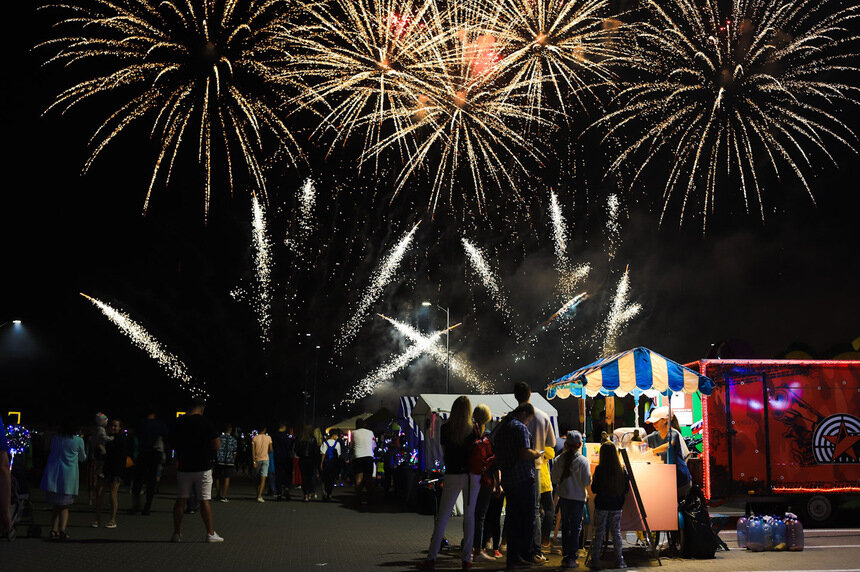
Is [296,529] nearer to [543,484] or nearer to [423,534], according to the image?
[423,534]

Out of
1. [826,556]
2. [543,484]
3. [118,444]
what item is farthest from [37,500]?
[826,556]

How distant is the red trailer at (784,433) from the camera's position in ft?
52.0

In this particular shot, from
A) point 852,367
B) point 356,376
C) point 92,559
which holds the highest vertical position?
point 356,376

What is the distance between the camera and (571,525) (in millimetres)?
10359

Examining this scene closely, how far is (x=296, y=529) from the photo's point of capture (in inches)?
562

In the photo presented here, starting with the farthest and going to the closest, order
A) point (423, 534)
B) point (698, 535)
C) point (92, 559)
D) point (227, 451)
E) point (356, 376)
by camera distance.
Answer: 1. point (356, 376)
2. point (227, 451)
3. point (423, 534)
4. point (698, 535)
5. point (92, 559)

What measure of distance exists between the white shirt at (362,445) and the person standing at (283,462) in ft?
7.84

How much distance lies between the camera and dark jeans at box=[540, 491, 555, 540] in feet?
39.3

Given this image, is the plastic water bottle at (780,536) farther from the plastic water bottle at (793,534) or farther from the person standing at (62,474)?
the person standing at (62,474)

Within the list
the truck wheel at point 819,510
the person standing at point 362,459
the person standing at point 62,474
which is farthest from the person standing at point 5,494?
the person standing at point 362,459

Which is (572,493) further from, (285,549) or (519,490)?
(285,549)

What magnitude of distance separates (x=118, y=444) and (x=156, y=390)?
59.5 metres

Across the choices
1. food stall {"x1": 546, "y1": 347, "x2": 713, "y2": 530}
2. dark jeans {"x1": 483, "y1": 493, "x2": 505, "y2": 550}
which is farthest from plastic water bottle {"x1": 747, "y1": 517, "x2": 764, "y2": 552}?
dark jeans {"x1": 483, "y1": 493, "x2": 505, "y2": 550}

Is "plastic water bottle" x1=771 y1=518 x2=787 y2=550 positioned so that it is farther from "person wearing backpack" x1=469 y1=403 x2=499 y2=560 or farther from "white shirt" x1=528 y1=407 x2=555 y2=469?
"person wearing backpack" x1=469 y1=403 x2=499 y2=560
